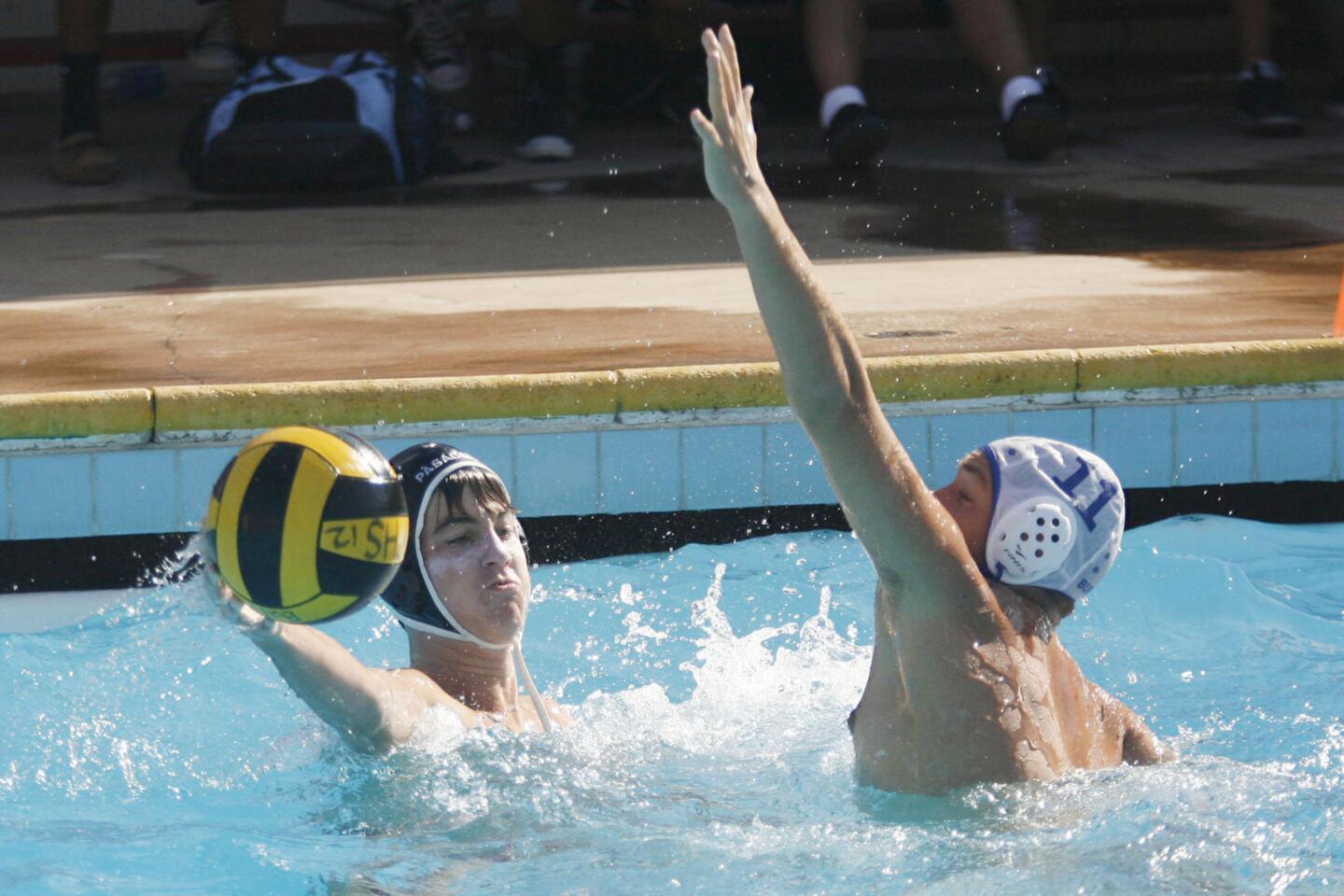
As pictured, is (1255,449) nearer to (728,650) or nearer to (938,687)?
(728,650)

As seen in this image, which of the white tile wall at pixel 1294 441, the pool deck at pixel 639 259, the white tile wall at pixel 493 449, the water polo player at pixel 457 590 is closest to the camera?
the water polo player at pixel 457 590

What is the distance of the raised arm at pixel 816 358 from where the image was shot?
2.52 meters

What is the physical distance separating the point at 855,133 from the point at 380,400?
361 centimetres

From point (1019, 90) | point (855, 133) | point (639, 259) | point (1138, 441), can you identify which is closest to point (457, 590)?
point (1138, 441)

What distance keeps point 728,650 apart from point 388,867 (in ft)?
5.58

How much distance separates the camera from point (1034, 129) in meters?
8.18

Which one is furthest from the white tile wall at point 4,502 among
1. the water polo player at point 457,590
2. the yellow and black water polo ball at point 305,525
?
the yellow and black water polo ball at point 305,525

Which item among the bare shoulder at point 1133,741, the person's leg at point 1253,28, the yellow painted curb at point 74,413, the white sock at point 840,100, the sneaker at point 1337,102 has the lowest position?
the bare shoulder at point 1133,741

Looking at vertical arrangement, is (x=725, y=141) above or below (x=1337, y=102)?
below

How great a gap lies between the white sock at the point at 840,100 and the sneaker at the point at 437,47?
83.0 inches

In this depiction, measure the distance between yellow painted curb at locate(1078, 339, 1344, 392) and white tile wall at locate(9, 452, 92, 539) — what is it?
2641 millimetres

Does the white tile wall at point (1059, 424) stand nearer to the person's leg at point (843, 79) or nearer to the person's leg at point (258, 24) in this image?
the person's leg at point (843, 79)

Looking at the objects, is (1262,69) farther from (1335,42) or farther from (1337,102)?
(1335,42)

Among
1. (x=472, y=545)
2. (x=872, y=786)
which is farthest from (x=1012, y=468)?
(x=472, y=545)
